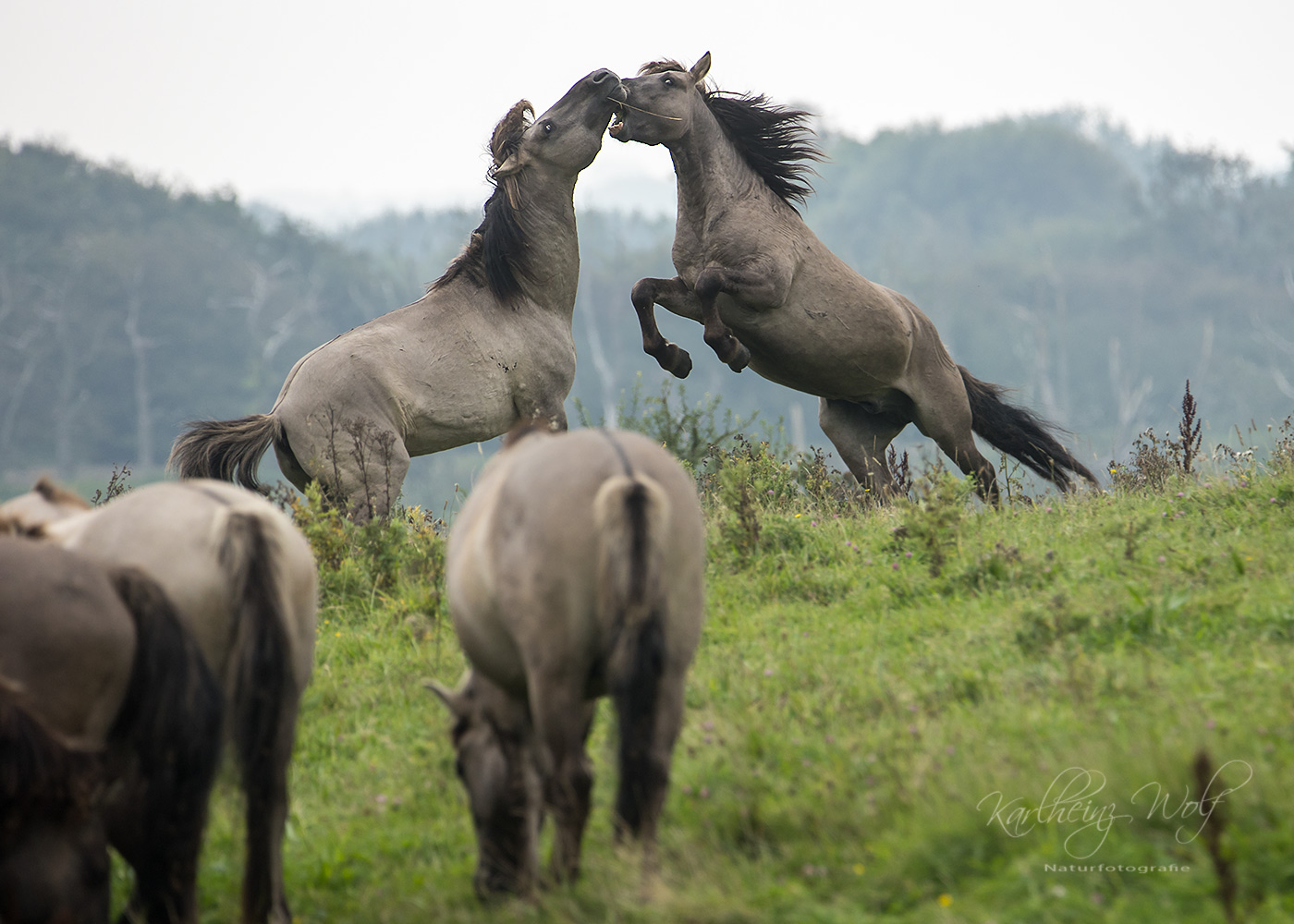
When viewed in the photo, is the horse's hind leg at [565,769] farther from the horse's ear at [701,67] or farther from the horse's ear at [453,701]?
the horse's ear at [701,67]

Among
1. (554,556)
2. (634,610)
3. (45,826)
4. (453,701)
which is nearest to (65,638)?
(45,826)

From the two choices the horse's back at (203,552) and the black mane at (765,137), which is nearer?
the horse's back at (203,552)

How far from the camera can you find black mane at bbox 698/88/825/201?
8.98 meters

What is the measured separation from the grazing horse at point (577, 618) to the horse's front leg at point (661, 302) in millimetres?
4943

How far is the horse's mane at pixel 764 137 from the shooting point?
8984 mm

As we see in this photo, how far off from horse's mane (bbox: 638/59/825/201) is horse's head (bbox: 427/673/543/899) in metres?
6.20

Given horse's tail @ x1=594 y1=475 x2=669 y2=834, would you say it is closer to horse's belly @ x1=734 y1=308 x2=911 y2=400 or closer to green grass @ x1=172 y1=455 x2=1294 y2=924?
green grass @ x1=172 y1=455 x2=1294 y2=924

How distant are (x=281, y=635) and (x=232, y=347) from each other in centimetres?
6350

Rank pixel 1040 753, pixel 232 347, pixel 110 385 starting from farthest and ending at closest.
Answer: pixel 232 347 → pixel 110 385 → pixel 1040 753

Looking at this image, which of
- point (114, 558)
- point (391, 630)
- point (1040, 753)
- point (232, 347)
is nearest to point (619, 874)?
point (1040, 753)

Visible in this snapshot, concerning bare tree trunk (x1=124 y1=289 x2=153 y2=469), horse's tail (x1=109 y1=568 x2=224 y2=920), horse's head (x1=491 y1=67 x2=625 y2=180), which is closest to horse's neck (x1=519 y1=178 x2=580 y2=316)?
horse's head (x1=491 y1=67 x2=625 y2=180)

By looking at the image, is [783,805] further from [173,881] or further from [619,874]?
[173,881]

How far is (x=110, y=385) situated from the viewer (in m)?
57.1

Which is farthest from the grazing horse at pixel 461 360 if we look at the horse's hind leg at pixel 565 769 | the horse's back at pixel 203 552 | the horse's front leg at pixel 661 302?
the horse's hind leg at pixel 565 769
